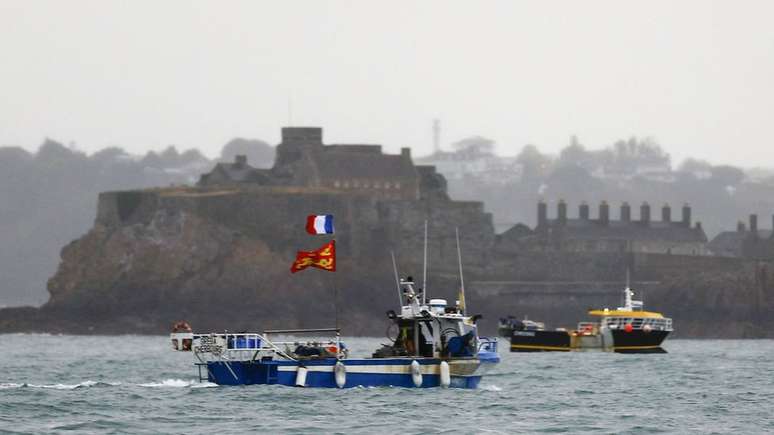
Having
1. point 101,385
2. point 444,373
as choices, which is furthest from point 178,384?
point 444,373

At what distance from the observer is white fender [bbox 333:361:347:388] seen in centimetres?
5281

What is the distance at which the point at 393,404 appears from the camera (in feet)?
166

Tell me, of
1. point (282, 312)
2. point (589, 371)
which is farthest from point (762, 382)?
point (282, 312)

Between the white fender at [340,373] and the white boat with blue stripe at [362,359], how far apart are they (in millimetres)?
22

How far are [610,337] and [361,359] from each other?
36.4m

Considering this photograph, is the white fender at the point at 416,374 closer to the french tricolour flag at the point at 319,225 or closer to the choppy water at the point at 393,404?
the choppy water at the point at 393,404

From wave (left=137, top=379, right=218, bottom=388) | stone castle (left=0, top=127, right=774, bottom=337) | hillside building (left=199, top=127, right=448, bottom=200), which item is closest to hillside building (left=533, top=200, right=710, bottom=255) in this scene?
stone castle (left=0, top=127, right=774, bottom=337)

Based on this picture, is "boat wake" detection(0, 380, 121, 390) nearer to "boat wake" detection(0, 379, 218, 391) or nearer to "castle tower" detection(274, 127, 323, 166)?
"boat wake" detection(0, 379, 218, 391)

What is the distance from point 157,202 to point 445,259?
1606cm

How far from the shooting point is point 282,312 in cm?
11788

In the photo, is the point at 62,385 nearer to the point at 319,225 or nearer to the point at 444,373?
the point at 319,225

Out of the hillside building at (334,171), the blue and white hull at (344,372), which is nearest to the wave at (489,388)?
the blue and white hull at (344,372)

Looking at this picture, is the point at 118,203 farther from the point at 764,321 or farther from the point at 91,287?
the point at 764,321

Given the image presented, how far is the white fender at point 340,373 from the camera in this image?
173ft
